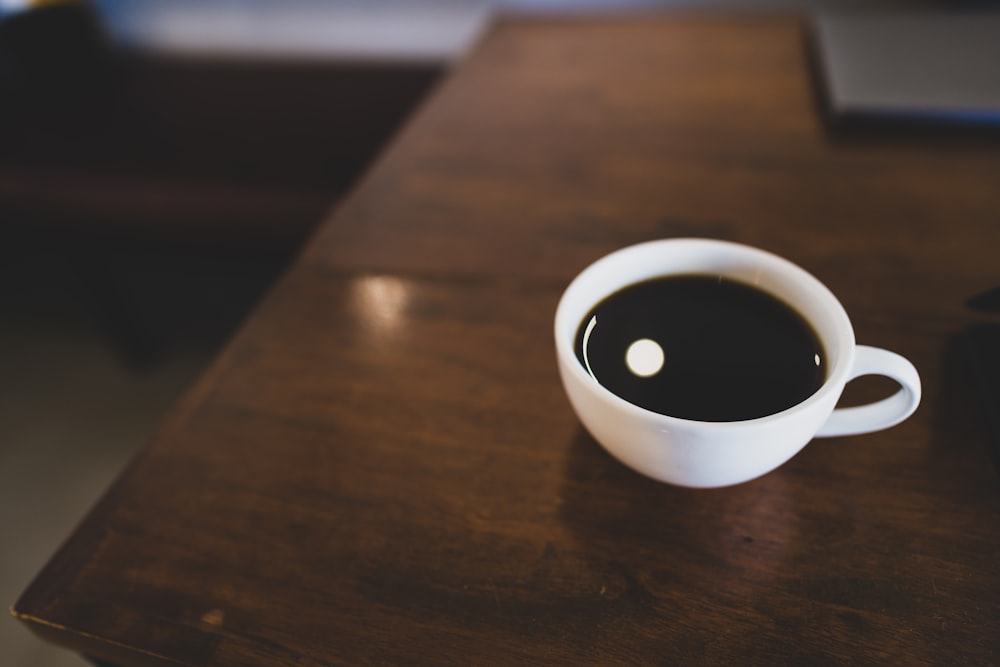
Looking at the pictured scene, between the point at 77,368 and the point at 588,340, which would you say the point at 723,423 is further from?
the point at 77,368

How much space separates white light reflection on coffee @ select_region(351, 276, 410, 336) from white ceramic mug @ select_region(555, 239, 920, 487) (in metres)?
0.16

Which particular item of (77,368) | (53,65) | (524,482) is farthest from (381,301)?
(53,65)

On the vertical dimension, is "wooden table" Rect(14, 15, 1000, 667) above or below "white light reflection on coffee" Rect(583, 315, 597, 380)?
below

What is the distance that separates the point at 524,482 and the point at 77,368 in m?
1.26

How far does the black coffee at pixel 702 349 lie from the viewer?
30cm

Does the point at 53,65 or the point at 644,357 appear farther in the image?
the point at 53,65

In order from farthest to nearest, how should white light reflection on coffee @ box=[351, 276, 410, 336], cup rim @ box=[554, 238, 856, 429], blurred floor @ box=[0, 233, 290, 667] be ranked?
blurred floor @ box=[0, 233, 290, 667]
white light reflection on coffee @ box=[351, 276, 410, 336]
cup rim @ box=[554, 238, 856, 429]

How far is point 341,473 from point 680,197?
1.13 ft

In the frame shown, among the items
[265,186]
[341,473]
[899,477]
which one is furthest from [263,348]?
[265,186]

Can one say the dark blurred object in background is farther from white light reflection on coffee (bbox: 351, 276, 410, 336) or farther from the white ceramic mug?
the white ceramic mug

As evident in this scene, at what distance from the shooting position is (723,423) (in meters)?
0.26

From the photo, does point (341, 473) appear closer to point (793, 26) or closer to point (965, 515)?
point (965, 515)

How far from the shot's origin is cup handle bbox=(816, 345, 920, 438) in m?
0.28

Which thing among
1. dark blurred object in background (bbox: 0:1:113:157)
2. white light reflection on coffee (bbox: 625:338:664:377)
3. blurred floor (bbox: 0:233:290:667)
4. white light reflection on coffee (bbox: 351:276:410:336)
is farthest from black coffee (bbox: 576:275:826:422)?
dark blurred object in background (bbox: 0:1:113:157)
